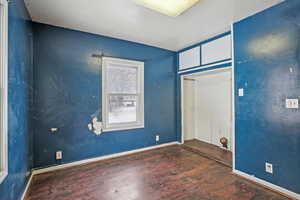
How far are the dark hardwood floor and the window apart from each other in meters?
1.49

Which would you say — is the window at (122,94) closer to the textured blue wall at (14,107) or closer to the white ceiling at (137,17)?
the white ceiling at (137,17)

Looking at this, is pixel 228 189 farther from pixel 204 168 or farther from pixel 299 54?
pixel 299 54

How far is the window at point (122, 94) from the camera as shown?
3.01 metres

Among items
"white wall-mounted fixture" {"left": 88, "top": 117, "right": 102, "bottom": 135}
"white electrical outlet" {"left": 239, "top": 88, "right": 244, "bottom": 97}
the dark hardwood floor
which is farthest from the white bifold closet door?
"white wall-mounted fixture" {"left": 88, "top": 117, "right": 102, "bottom": 135}

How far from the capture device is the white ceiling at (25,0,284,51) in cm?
199

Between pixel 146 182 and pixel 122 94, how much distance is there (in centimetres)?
191

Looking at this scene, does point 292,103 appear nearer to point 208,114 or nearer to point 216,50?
point 216,50

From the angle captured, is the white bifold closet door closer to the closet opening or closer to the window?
the closet opening

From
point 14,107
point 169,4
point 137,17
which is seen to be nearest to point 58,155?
point 14,107

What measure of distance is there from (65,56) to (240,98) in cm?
337

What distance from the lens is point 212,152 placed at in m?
3.23

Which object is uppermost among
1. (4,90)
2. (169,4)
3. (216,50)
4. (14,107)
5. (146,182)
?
(169,4)

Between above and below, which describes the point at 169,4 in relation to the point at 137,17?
below

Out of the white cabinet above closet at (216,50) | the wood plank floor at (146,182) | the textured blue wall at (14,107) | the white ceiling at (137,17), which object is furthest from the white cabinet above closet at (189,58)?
the textured blue wall at (14,107)
